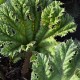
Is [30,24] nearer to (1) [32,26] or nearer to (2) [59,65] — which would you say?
(1) [32,26]

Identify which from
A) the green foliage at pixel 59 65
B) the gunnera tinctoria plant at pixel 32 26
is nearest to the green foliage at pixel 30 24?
A: the gunnera tinctoria plant at pixel 32 26

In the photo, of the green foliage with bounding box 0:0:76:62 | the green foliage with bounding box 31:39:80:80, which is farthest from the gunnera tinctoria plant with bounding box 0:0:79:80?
the green foliage with bounding box 31:39:80:80

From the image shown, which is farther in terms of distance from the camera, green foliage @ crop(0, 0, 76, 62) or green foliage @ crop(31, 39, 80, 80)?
green foliage @ crop(0, 0, 76, 62)

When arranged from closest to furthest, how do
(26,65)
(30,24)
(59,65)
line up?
(59,65) < (30,24) < (26,65)

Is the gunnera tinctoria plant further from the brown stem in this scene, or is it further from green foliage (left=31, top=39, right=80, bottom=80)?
green foliage (left=31, top=39, right=80, bottom=80)

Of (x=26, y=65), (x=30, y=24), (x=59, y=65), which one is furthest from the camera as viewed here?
(x=26, y=65)

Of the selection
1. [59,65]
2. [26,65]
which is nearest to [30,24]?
[26,65]

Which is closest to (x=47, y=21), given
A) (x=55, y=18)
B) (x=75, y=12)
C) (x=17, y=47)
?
(x=55, y=18)

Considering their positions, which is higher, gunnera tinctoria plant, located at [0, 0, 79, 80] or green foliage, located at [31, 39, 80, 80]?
gunnera tinctoria plant, located at [0, 0, 79, 80]
